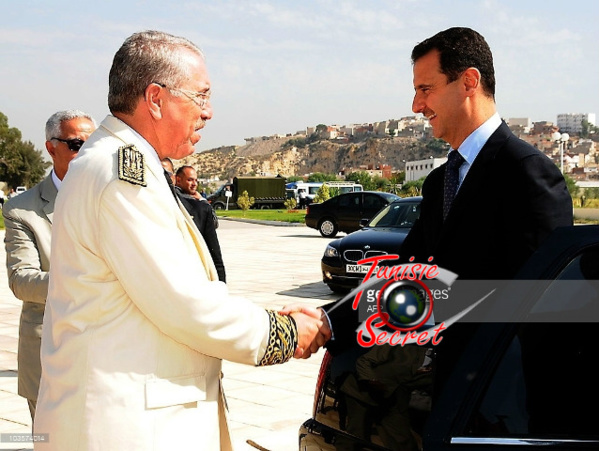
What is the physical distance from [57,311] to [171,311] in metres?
0.35

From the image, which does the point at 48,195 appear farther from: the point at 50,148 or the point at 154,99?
the point at 154,99

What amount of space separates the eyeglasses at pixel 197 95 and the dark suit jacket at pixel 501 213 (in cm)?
86

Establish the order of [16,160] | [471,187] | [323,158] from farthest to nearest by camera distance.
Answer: [323,158] < [16,160] < [471,187]

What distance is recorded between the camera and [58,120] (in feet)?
11.7

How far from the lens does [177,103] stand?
Answer: 222 cm

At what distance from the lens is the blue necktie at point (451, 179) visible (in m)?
2.81

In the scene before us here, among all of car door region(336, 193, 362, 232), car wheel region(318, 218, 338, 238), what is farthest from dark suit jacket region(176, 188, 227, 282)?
car wheel region(318, 218, 338, 238)

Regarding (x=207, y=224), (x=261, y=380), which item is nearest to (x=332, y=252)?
(x=261, y=380)

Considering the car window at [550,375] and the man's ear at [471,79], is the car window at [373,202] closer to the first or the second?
the man's ear at [471,79]

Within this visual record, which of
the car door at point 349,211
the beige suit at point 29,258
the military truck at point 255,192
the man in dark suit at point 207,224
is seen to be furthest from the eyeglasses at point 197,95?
the military truck at point 255,192

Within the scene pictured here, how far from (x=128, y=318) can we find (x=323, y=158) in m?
189

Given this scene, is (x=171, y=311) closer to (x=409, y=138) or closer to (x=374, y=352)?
(x=374, y=352)

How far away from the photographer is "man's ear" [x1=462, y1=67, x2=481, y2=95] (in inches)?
111

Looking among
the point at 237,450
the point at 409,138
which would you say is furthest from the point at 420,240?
the point at 409,138
